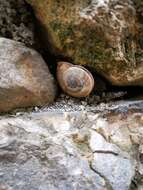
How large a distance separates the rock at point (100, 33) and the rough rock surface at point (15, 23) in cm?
10

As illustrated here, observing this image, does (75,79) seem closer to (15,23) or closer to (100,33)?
(100,33)

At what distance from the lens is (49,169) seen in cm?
162

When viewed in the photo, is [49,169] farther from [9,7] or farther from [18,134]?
[9,7]

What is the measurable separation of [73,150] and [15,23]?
2.46 feet

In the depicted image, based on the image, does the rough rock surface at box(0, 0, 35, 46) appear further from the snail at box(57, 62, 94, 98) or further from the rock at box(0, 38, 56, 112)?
the snail at box(57, 62, 94, 98)

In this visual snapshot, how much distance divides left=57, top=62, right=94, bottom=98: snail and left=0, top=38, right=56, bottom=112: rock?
67 mm

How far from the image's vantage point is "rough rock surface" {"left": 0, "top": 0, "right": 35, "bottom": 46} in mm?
2002

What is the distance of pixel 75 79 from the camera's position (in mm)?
1902

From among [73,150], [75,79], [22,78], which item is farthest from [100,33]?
[73,150]

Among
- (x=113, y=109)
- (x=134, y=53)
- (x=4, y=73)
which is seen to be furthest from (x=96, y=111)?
(x=4, y=73)

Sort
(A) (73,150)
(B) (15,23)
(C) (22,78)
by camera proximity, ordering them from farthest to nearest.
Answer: (B) (15,23) < (C) (22,78) < (A) (73,150)

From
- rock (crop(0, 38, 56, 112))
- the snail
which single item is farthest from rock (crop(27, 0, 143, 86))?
rock (crop(0, 38, 56, 112))

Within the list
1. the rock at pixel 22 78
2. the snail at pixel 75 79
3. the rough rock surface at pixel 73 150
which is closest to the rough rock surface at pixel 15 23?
the rock at pixel 22 78

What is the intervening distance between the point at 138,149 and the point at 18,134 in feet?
1.84
